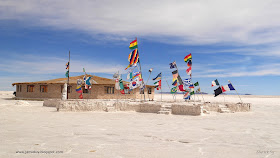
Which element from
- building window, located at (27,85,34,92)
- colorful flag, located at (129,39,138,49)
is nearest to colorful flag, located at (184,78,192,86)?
colorful flag, located at (129,39,138,49)

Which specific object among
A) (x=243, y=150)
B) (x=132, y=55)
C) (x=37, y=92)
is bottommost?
(x=243, y=150)

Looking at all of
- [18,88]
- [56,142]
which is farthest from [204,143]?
[18,88]

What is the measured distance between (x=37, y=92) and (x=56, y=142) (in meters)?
29.9

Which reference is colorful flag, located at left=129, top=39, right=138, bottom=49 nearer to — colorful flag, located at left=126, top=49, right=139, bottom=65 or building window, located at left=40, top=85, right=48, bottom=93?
colorful flag, located at left=126, top=49, right=139, bottom=65

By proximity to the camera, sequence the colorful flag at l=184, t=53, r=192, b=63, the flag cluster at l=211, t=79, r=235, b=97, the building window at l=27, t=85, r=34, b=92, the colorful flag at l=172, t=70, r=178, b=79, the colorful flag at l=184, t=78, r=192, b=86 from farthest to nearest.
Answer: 1. the building window at l=27, t=85, r=34, b=92
2. the colorful flag at l=184, t=53, r=192, b=63
3. the colorful flag at l=172, t=70, r=178, b=79
4. the colorful flag at l=184, t=78, r=192, b=86
5. the flag cluster at l=211, t=79, r=235, b=97

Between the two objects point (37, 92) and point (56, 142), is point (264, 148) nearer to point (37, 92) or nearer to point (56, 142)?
point (56, 142)

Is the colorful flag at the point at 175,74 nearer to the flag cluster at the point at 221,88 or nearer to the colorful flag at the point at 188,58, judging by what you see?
the colorful flag at the point at 188,58

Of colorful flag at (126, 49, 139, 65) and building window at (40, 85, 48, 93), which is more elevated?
colorful flag at (126, 49, 139, 65)

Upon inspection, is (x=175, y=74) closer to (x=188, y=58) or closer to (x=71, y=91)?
(x=188, y=58)

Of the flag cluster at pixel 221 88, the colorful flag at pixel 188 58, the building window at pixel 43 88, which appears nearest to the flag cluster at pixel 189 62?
the colorful flag at pixel 188 58

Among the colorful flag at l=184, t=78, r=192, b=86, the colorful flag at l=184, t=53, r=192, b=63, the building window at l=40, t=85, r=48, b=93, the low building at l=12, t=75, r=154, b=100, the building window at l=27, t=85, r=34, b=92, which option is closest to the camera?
the colorful flag at l=184, t=78, r=192, b=86

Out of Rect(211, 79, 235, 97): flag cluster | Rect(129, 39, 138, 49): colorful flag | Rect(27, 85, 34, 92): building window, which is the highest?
Rect(129, 39, 138, 49): colorful flag

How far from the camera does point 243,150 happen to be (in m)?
6.77

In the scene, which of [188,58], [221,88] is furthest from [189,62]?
[221,88]
